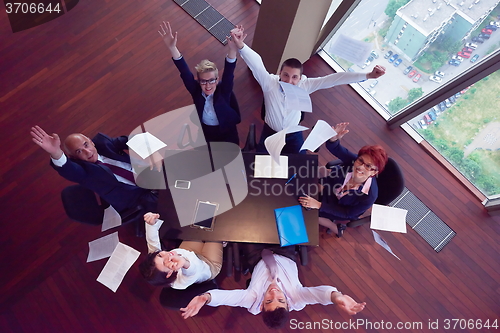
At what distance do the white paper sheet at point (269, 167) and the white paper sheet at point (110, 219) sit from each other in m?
1.12

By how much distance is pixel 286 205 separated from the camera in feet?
6.79

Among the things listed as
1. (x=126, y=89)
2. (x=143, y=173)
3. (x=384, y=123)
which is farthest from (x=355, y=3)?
(x=126, y=89)

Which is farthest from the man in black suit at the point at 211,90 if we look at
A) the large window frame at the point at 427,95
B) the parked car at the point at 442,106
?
the parked car at the point at 442,106

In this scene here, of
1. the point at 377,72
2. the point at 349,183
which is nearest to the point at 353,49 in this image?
the point at 377,72

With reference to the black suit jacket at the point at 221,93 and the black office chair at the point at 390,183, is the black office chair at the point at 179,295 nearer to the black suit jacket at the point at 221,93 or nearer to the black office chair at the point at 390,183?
the black suit jacket at the point at 221,93

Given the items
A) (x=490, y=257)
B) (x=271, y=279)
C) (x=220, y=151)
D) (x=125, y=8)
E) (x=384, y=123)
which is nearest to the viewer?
(x=271, y=279)

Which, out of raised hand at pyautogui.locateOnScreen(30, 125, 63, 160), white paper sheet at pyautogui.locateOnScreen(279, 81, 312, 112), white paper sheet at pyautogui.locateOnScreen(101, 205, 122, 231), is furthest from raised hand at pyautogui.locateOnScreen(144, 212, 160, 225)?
white paper sheet at pyautogui.locateOnScreen(279, 81, 312, 112)

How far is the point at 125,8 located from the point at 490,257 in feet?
17.6

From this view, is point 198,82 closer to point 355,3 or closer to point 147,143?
point 147,143

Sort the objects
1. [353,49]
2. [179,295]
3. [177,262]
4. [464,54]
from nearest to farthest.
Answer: [177,262] < [179,295] < [353,49] < [464,54]

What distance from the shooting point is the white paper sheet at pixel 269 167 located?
2156 millimetres

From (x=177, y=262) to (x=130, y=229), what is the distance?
1.37m

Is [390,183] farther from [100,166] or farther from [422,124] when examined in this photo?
[100,166]

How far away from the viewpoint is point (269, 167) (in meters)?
2.18
